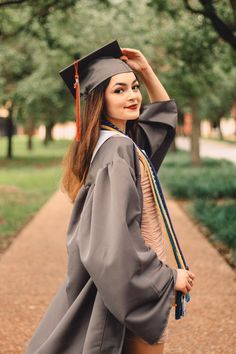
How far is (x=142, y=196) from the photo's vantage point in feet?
7.76

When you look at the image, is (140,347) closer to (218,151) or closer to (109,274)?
(109,274)

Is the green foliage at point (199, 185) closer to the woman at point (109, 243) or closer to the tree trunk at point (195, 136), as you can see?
the tree trunk at point (195, 136)

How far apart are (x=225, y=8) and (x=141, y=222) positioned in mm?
10270

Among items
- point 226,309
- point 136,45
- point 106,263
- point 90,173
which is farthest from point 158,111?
point 136,45

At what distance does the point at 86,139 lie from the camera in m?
2.46

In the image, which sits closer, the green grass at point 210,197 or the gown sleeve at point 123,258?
the gown sleeve at point 123,258

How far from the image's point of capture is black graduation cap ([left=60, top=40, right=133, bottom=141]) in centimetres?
246

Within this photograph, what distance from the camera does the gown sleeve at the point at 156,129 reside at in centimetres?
283

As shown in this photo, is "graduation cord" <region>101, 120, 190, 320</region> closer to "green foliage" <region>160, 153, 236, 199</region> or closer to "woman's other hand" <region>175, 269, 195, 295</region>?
"woman's other hand" <region>175, 269, 195, 295</region>

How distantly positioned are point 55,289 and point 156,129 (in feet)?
10.7

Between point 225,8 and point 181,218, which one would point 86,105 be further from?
point 225,8

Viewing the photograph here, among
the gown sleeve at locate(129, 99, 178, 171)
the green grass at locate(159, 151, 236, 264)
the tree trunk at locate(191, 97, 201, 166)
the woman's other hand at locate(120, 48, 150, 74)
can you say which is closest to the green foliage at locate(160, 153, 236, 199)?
the green grass at locate(159, 151, 236, 264)

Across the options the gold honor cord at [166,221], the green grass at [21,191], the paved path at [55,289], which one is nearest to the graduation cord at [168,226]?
the gold honor cord at [166,221]

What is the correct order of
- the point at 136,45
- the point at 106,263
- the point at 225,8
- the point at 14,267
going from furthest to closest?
the point at 136,45
the point at 225,8
the point at 14,267
the point at 106,263
